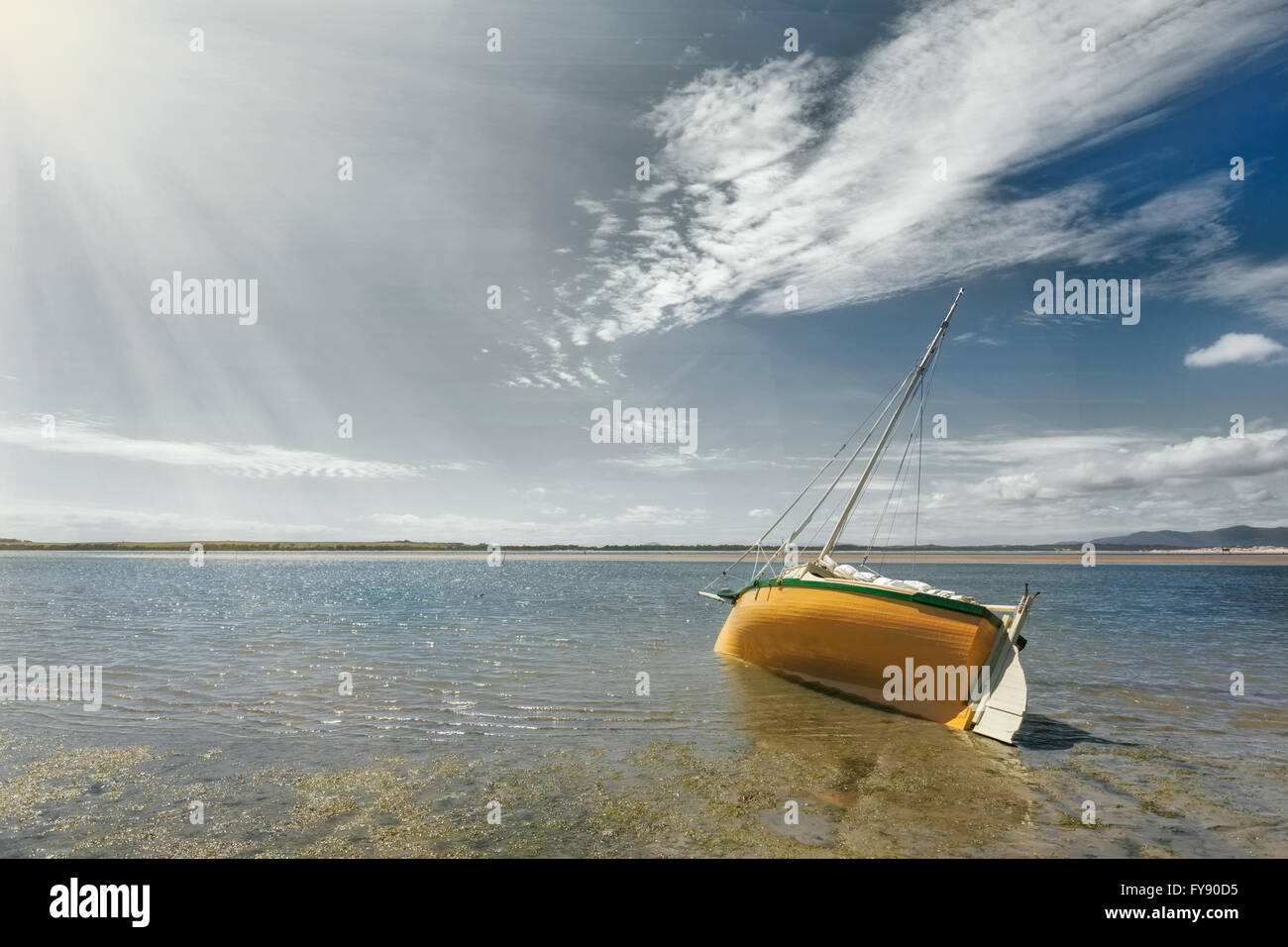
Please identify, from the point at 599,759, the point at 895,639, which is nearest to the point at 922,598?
the point at 895,639

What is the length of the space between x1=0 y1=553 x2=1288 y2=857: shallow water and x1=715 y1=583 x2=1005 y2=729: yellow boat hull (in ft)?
2.04

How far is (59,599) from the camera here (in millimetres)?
39844

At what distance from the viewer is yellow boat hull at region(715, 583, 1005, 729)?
1286 cm

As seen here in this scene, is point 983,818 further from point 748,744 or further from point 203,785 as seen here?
point 203,785

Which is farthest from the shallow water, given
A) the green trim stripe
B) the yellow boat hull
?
the green trim stripe

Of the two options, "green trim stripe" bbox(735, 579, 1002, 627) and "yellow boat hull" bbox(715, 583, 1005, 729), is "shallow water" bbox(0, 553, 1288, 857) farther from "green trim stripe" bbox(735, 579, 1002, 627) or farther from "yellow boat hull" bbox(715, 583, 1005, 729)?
"green trim stripe" bbox(735, 579, 1002, 627)

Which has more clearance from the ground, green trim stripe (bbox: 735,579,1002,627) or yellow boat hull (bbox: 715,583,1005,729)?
green trim stripe (bbox: 735,579,1002,627)

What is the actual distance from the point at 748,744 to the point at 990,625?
18.0 feet

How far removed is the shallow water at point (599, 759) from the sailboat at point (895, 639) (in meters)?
0.64

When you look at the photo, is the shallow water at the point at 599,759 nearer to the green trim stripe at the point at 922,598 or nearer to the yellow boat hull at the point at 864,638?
the yellow boat hull at the point at 864,638

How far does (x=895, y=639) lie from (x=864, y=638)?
731 mm

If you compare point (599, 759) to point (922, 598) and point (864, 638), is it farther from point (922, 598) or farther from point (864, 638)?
point (922, 598)

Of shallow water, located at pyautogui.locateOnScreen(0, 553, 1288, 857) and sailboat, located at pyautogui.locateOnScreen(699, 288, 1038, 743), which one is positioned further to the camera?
sailboat, located at pyautogui.locateOnScreen(699, 288, 1038, 743)
